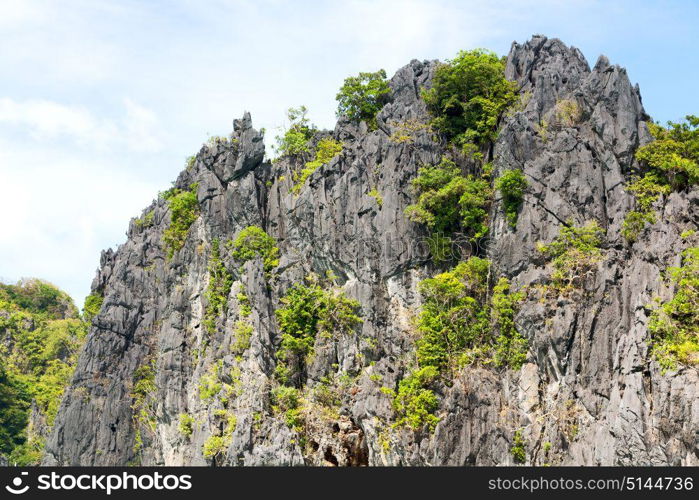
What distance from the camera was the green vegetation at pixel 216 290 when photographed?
1481 inches

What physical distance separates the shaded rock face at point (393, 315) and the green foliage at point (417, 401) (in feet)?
1.25

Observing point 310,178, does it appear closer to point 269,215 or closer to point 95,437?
point 269,215

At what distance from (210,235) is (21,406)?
21198mm

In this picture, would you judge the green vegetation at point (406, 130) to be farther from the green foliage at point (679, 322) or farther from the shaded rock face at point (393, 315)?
the green foliage at point (679, 322)

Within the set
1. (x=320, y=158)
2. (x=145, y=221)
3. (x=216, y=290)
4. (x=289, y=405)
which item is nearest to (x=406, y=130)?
(x=320, y=158)

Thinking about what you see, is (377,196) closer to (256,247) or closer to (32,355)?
(256,247)

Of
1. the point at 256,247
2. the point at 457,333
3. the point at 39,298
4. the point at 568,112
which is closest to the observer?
the point at 457,333

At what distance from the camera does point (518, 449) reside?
94.3 ft

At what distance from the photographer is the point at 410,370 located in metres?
31.7

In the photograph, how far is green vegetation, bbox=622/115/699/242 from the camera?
29.4 meters

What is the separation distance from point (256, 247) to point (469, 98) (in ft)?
38.5

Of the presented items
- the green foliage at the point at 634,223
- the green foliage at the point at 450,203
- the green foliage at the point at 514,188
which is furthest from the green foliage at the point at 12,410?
the green foliage at the point at 634,223

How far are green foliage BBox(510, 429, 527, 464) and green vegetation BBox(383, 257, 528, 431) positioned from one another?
2.66 m
